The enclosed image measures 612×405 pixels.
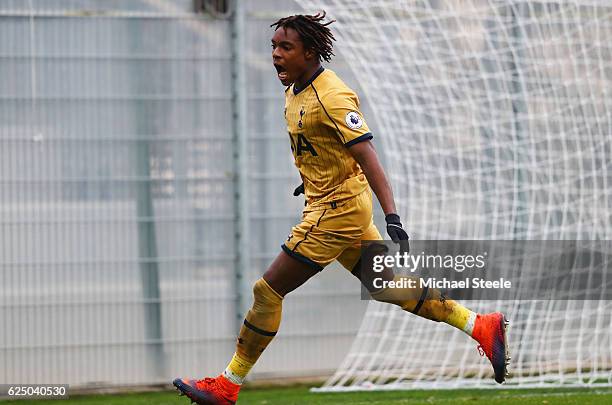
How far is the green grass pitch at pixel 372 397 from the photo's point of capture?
312 inches

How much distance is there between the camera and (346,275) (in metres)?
10.2

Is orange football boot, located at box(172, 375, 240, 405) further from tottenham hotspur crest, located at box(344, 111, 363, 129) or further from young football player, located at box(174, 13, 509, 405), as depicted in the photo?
tottenham hotspur crest, located at box(344, 111, 363, 129)

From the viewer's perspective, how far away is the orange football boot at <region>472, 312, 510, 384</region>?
598 centimetres

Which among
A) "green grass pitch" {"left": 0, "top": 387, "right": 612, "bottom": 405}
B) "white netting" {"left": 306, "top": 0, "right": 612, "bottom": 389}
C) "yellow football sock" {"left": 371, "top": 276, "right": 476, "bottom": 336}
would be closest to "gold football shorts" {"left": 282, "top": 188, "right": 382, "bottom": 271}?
"yellow football sock" {"left": 371, "top": 276, "right": 476, "bottom": 336}

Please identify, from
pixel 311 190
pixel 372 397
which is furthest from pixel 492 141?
pixel 311 190

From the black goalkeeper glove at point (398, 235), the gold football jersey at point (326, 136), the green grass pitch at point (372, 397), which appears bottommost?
the green grass pitch at point (372, 397)

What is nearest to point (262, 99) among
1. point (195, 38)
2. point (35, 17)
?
point (195, 38)

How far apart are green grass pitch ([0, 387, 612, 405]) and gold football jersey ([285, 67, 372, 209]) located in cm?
250

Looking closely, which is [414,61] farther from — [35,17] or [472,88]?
[35,17]

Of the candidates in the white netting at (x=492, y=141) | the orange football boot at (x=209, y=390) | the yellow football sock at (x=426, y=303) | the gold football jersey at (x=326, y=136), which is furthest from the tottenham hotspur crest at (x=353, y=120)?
the white netting at (x=492, y=141)

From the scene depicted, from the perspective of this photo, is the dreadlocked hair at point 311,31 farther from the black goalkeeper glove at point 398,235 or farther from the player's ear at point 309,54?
the black goalkeeper glove at point 398,235

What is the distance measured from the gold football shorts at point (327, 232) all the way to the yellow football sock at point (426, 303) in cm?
35

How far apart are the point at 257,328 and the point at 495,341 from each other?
1.30 m

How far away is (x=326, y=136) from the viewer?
5.73 meters
